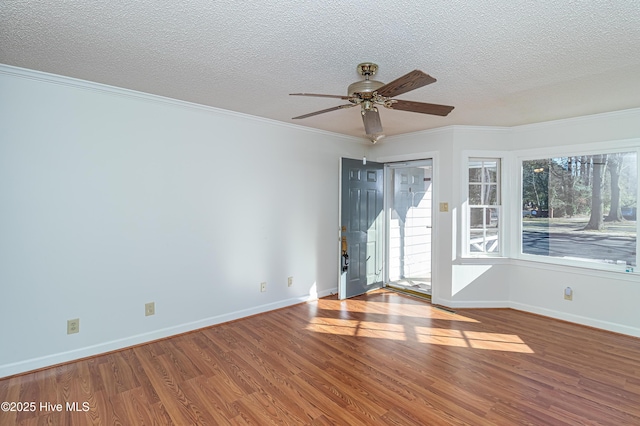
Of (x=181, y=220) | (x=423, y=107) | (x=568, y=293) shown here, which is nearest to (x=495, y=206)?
(x=568, y=293)

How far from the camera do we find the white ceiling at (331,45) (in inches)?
68.8

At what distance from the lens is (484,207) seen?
14.4 ft

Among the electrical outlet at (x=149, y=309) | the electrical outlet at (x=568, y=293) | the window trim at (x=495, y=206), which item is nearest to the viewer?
the electrical outlet at (x=149, y=309)

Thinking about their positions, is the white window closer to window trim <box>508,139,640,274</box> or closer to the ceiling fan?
window trim <box>508,139,640,274</box>

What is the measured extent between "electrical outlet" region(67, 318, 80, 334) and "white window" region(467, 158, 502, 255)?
14.9 ft

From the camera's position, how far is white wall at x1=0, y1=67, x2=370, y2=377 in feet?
8.53

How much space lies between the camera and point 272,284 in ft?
13.7

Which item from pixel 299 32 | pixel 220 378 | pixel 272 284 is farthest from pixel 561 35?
pixel 272 284

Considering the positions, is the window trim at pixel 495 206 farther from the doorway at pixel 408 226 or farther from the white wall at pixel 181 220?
the doorway at pixel 408 226

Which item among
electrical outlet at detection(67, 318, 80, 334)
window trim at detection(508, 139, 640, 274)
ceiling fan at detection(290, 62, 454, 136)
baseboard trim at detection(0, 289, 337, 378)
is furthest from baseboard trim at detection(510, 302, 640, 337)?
electrical outlet at detection(67, 318, 80, 334)

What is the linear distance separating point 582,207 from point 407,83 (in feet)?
11.2

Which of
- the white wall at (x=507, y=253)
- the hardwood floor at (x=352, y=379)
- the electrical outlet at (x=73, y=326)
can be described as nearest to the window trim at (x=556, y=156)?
the white wall at (x=507, y=253)

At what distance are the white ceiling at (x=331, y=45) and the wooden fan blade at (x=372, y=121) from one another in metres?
0.40

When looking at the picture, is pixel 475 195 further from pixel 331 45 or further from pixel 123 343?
pixel 123 343
